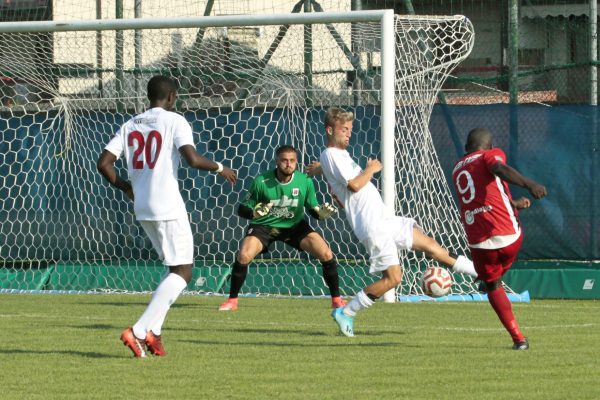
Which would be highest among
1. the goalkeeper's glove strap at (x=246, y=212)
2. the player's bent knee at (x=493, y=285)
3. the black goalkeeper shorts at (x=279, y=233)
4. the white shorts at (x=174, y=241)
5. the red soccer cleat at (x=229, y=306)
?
the white shorts at (x=174, y=241)

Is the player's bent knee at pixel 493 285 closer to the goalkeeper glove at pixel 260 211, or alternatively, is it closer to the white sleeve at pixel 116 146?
the white sleeve at pixel 116 146

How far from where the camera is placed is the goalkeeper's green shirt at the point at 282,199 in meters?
15.1

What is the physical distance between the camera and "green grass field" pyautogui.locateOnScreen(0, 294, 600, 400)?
8.16 meters

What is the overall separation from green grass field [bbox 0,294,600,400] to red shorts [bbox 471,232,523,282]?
0.57 metres

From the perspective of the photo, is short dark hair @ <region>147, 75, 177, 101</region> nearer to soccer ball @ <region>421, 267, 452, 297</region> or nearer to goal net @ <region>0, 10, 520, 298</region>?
soccer ball @ <region>421, 267, 452, 297</region>

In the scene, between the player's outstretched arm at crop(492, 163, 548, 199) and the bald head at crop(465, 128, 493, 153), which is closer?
the player's outstretched arm at crop(492, 163, 548, 199)

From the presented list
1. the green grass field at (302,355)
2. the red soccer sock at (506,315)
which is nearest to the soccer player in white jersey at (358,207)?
the green grass field at (302,355)

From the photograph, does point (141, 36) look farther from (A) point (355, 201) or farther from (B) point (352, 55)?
(A) point (355, 201)

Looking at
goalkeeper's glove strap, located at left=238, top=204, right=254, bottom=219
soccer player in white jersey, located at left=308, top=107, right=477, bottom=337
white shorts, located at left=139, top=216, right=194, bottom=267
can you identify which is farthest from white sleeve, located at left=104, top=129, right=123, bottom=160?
goalkeeper's glove strap, located at left=238, top=204, right=254, bottom=219

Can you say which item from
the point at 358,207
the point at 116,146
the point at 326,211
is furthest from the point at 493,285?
the point at 326,211

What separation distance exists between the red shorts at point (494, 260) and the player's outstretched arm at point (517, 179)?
63cm

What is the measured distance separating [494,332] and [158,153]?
11.7 ft

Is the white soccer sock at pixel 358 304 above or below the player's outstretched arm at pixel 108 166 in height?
below

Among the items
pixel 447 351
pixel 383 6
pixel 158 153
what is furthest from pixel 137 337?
pixel 383 6
